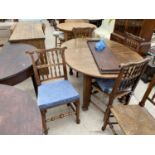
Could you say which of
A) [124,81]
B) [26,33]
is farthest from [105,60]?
[26,33]

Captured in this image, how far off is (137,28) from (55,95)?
1901 mm

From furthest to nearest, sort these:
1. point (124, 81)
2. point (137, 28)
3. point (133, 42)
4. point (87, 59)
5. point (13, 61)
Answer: point (137, 28)
point (133, 42)
point (87, 59)
point (13, 61)
point (124, 81)

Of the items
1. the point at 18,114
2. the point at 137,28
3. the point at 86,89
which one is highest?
the point at 137,28

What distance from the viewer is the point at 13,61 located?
169 centimetres

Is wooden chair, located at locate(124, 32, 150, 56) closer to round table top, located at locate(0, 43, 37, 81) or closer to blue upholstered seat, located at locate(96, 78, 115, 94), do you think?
blue upholstered seat, located at locate(96, 78, 115, 94)

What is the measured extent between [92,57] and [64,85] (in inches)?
21.4

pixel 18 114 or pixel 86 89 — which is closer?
pixel 18 114

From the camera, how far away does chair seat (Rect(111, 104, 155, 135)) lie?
1.28 meters

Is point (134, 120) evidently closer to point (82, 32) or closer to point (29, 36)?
point (82, 32)

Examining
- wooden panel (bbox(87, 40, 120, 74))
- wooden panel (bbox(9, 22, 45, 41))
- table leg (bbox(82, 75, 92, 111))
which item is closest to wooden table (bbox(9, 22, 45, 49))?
wooden panel (bbox(9, 22, 45, 41))

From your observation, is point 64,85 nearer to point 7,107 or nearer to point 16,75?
point 16,75

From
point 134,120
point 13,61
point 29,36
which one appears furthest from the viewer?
point 29,36

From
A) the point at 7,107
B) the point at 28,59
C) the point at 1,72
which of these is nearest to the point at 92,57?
the point at 28,59
